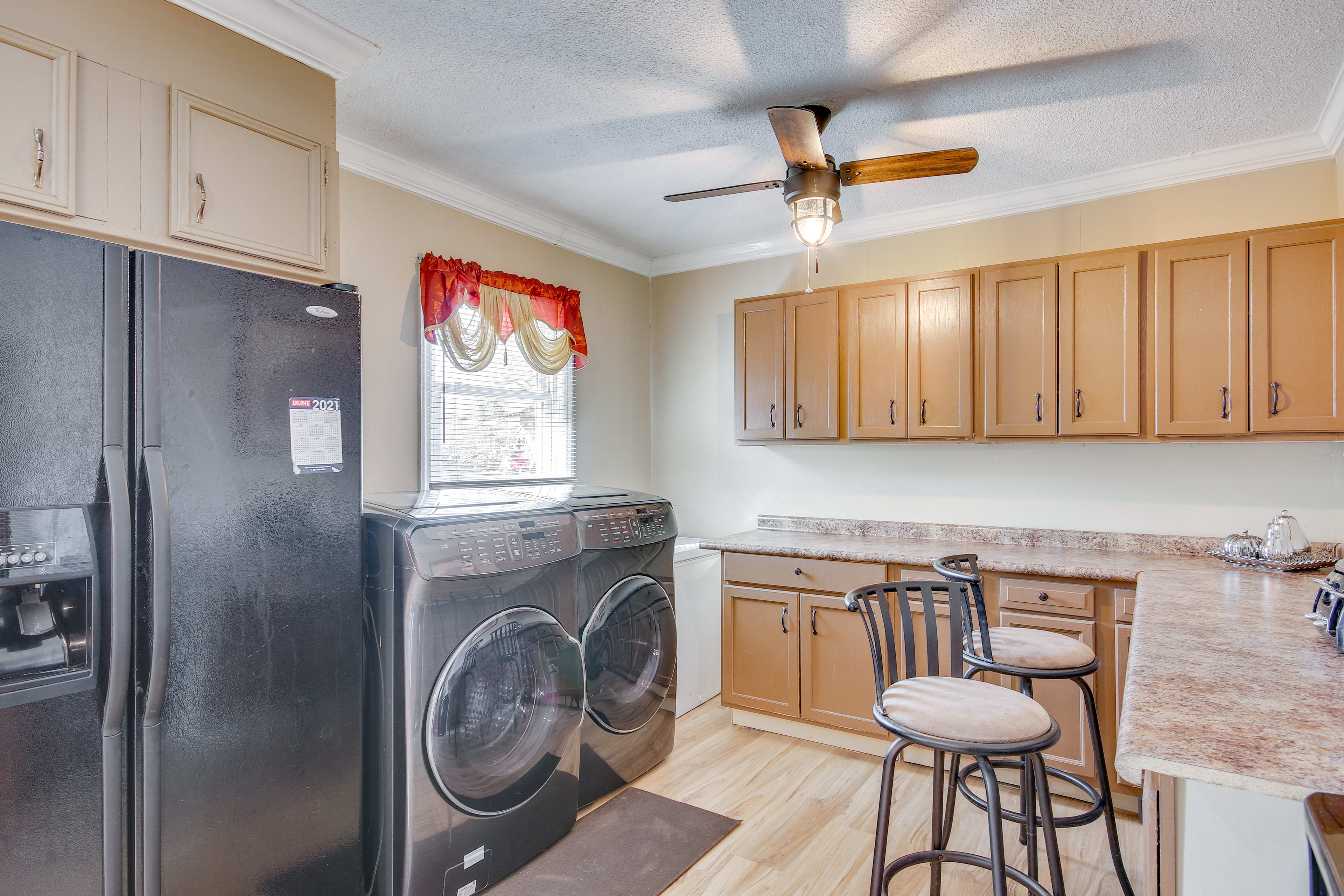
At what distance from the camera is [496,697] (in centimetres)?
220

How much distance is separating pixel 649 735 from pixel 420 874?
1.14 m

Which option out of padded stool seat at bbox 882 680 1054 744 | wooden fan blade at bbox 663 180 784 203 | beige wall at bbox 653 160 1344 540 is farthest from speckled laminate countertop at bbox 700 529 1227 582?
wooden fan blade at bbox 663 180 784 203

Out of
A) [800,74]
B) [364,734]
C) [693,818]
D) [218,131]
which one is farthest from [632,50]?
[693,818]

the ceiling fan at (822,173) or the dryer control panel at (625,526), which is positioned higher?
the ceiling fan at (822,173)

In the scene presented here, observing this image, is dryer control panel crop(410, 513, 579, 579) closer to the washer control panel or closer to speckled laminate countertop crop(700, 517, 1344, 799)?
the washer control panel

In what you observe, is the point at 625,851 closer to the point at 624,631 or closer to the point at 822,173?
the point at 624,631

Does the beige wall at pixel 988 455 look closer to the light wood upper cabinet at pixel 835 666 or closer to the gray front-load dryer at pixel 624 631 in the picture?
the light wood upper cabinet at pixel 835 666

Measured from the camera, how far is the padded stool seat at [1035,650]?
1948 mm

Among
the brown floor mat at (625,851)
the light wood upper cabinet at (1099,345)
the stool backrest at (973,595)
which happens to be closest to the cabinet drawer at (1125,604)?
the light wood upper cabinet at (1099,345)

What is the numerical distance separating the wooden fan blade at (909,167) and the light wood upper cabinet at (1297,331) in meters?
1.29

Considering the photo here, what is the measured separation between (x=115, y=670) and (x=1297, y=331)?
3.85m

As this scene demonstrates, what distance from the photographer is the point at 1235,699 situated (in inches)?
45.8

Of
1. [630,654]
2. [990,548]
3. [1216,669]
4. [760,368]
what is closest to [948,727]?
[1216,669]

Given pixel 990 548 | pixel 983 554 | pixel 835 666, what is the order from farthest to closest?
pixel 990 548, pixel 835 666, pixel 983 554
